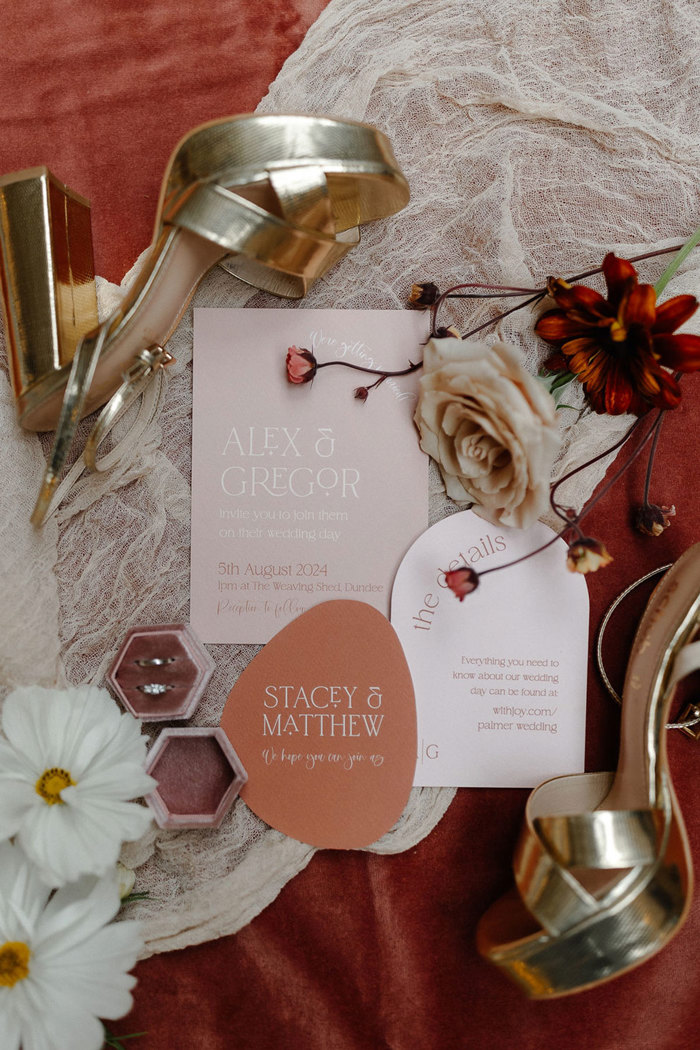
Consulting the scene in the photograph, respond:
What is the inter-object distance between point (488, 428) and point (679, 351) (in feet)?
0.45

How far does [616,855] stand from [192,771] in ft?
0.99

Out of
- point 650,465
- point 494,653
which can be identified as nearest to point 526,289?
point 650,465

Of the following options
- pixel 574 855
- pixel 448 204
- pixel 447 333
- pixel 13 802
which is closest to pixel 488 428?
pixel 447 333

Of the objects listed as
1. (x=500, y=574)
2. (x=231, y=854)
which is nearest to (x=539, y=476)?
(x=500, y=574)

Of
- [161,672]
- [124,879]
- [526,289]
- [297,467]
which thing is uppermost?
[526,289]

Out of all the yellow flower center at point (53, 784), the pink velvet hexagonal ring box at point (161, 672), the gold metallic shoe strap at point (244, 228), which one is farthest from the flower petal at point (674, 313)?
the yellow flower center at point (53, 784)

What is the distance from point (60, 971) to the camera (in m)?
0.40

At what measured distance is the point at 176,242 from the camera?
46 centimetres

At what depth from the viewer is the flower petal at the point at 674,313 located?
434mm

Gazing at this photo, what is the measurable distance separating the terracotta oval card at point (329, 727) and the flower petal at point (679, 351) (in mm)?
273

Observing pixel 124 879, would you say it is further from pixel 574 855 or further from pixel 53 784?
pixel 574 855

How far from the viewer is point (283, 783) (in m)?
0.49

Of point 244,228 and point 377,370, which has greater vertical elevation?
point 244,228

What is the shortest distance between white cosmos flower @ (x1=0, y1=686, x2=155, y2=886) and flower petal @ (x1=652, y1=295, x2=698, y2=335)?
0.46 m
